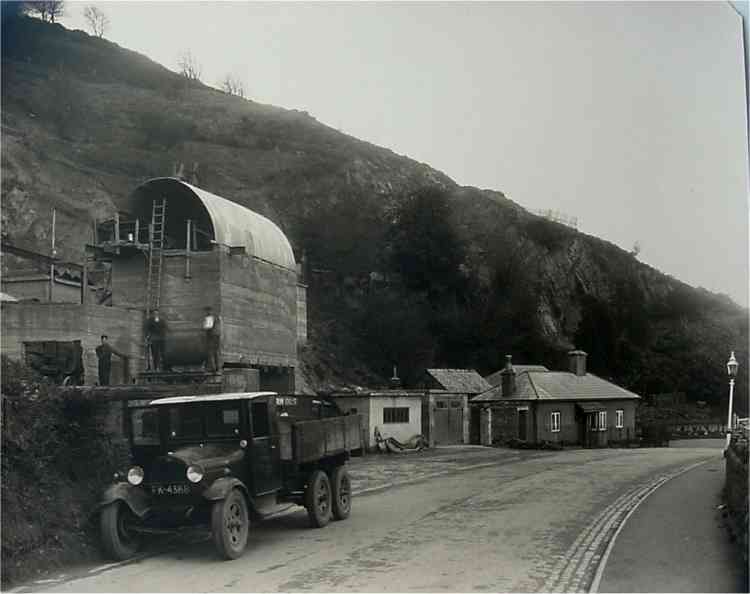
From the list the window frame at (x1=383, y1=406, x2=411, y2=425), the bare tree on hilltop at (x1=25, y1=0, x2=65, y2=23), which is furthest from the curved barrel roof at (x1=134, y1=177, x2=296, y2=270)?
the window frame at (x1=383, y1=406, x2=411, y2=425)

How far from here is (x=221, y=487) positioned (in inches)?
399

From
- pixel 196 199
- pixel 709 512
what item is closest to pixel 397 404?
pixel 196 199

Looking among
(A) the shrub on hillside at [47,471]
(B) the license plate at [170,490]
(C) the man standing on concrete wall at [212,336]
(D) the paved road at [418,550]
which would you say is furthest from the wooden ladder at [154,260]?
(B) the license plate at [170,490]

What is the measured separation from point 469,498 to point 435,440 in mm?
21665

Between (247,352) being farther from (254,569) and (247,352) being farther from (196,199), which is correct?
(254,569)

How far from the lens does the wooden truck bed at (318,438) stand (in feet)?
38.9

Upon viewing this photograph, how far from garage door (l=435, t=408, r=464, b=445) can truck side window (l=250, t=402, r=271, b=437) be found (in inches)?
1095

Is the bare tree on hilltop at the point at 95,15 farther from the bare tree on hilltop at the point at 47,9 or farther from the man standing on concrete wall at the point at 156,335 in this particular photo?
the man standing on concrete wall at the point at 156,335

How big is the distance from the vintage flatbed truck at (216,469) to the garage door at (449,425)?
85.3ft

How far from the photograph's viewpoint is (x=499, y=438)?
41625mm

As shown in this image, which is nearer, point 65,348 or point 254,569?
point 254,569

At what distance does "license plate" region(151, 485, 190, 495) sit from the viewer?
10133 millimetres

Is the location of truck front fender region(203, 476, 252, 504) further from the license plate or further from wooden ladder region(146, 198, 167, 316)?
wooden ladder region(146, 198, 167, 316)

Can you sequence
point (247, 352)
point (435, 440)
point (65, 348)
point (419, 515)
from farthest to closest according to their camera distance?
point (435, 440), point (247, 352), point (65, 348), point (419, 515)
